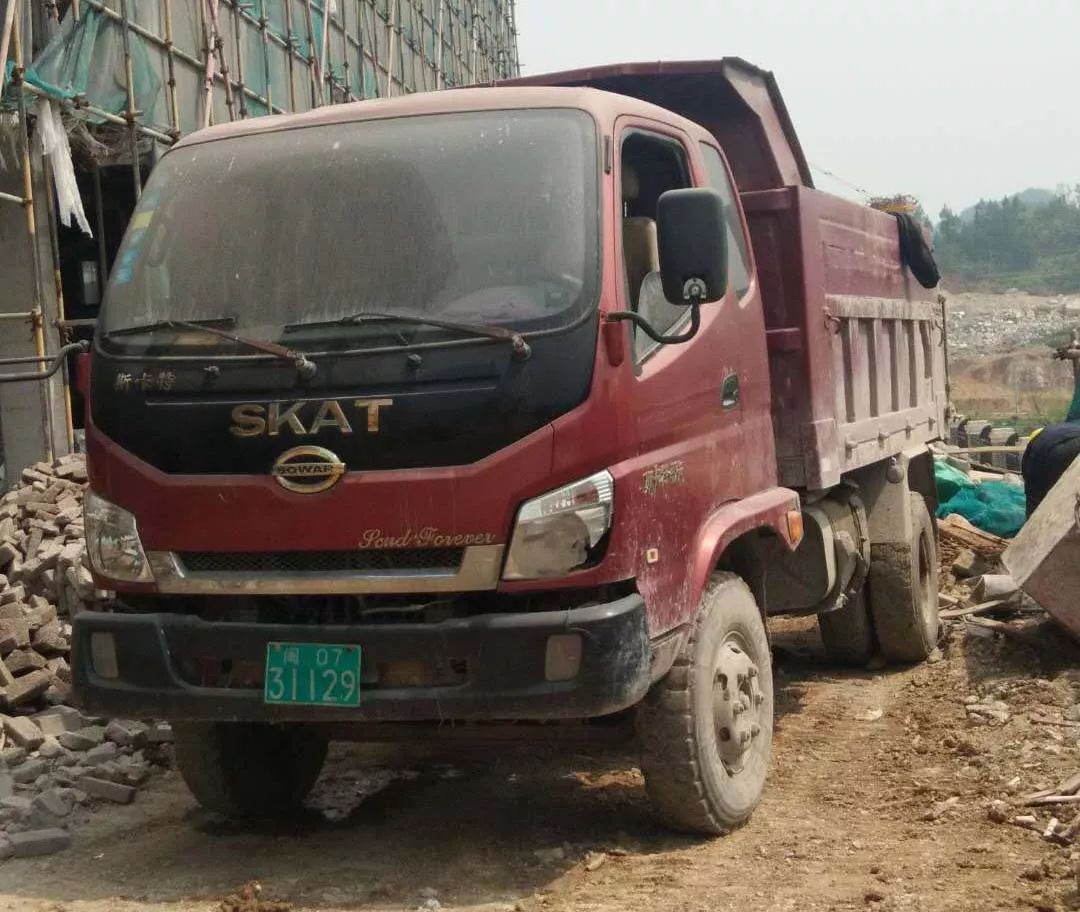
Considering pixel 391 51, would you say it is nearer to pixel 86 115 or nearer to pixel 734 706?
pixel 86 115

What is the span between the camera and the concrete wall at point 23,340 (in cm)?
1052

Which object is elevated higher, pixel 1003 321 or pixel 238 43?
pixel 238 43

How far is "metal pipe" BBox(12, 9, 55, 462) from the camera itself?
9.77 meters

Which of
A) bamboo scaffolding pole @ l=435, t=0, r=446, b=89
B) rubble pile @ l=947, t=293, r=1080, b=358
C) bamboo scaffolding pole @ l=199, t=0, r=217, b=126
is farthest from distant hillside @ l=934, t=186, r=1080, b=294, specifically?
bamboo scaffolding pole @ l=199, t=0, r=217, b=126

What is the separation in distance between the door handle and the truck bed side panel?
90cm

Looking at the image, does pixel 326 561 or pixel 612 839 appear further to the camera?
pixel 612 839

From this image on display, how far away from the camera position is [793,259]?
→ 5.78 metres

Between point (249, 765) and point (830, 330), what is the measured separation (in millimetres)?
2964

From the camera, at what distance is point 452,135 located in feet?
14.5

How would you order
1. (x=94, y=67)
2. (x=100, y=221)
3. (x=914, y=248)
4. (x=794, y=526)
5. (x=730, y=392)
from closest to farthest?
(x=730, y=392), (x=794, y=526), (x=914, y=248), (x=94, y=67), (x=100, y=221)

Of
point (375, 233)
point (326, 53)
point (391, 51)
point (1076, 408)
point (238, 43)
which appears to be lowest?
point (1076, 408)

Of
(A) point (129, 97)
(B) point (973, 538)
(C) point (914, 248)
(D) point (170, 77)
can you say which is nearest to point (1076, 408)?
(B) point (973, 538)

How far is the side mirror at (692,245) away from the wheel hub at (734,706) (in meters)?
1.24

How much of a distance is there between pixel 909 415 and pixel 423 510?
458 cm
